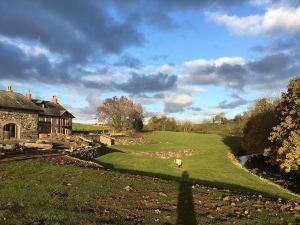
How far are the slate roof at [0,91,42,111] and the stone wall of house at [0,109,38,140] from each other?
0.89 metres

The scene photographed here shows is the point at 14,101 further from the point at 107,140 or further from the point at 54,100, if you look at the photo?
the point at 54,100

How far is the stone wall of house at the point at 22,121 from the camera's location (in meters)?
60.8

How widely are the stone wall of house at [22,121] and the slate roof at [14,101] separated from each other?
2.91 feet

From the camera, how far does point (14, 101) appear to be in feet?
208

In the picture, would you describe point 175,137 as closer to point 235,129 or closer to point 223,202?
point 235,129

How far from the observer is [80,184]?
18.4 metres

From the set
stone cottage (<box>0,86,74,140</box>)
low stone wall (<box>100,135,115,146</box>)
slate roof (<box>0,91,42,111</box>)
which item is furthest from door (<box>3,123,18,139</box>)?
low stone wall (<box>100,135,115,146</box>)

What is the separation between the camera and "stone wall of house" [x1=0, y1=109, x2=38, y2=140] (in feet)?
200

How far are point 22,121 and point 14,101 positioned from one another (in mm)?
3749

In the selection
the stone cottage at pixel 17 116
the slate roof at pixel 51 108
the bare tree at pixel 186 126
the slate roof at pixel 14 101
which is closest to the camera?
the stone cottage at pixel 17 116

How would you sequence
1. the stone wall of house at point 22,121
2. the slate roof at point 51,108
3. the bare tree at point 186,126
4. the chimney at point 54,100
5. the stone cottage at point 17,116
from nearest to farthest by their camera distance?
the stone cottage at point 17,116 < the stone wall of house at point 22,121 < the slate roof at point 51,108 < the chimney at point 54,100 < the bare tree at point 186,126

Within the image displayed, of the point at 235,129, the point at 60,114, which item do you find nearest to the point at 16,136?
the point at 60,114

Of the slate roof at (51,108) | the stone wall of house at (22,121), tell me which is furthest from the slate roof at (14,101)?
the slate roof at (51,108)

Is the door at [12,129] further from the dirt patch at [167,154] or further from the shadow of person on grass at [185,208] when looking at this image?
the shadow of person on grass at [185,208]
